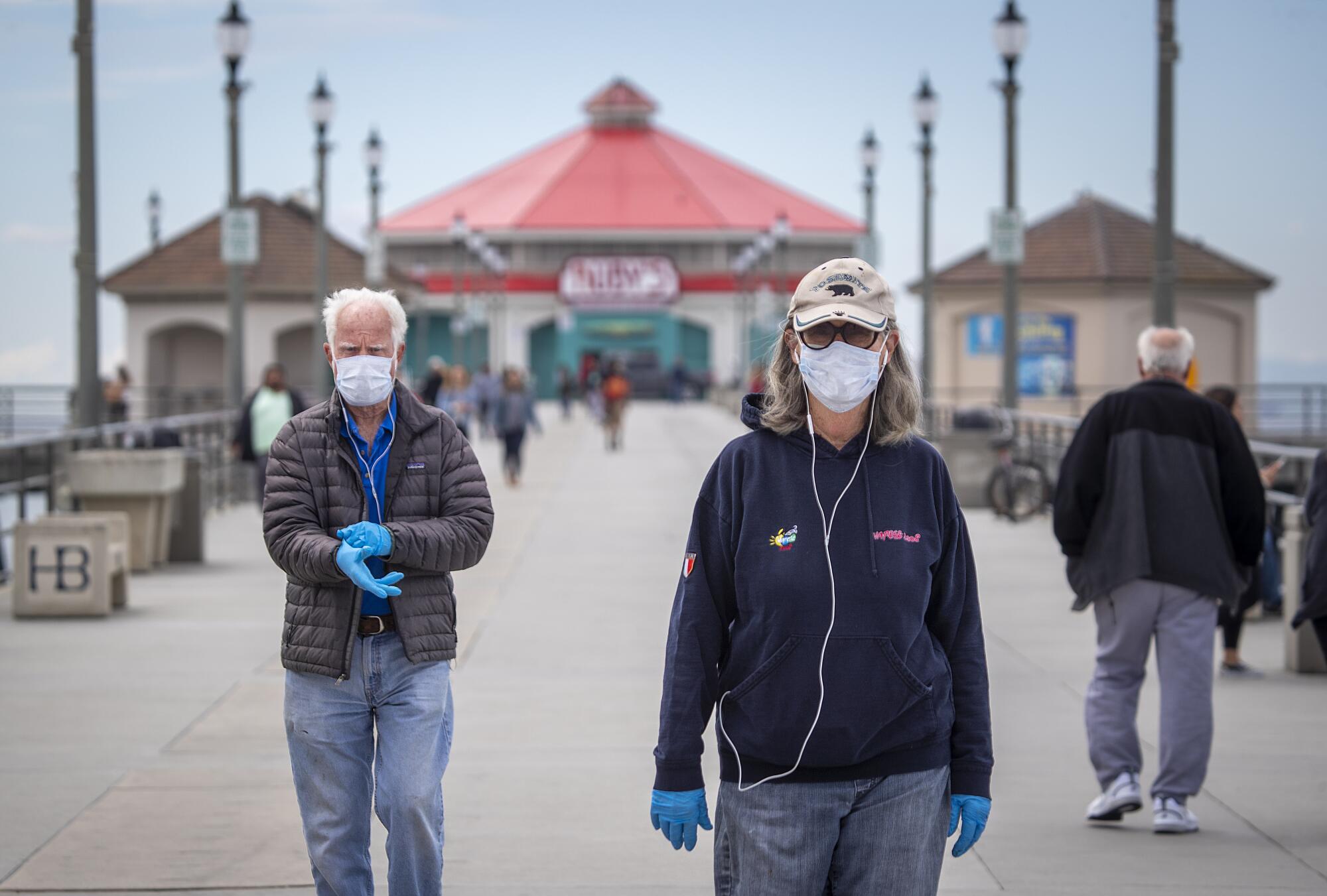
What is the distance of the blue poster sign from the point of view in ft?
149

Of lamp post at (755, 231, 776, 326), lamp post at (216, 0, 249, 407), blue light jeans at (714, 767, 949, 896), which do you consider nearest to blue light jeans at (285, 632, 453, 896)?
blue light jeans at (714, 767, 949, 896)

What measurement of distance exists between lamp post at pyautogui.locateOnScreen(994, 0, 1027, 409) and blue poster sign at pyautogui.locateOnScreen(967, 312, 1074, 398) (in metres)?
22.1

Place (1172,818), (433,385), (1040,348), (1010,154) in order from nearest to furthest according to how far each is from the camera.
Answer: (1172,818), (1010,154), (433,385), (1040,348)

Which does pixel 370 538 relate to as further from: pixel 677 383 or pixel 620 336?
pixel 620 336

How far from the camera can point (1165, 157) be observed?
14.6 m

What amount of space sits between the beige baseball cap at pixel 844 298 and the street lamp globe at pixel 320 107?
79.4 feet

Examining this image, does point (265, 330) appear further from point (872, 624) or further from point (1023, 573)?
point (872, 624)

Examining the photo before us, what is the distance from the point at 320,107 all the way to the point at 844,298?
80.0 feet

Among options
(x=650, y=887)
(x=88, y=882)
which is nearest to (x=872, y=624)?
(x=650, y=887)

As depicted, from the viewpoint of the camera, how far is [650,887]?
19.4ft

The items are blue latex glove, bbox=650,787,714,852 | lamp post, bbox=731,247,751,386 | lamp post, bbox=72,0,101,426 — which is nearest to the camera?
blue latex glove, bbox=650,787,714,852

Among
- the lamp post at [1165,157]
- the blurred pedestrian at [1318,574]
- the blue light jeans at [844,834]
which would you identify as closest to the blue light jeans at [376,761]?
the blue light jeans at [844,834]

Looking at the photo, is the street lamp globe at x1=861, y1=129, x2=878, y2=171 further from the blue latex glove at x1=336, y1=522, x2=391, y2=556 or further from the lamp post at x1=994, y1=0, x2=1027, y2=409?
the blue latex glove at x1=336, y1=522, x2=391, y2=556

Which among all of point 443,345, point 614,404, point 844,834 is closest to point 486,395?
point 614,404
